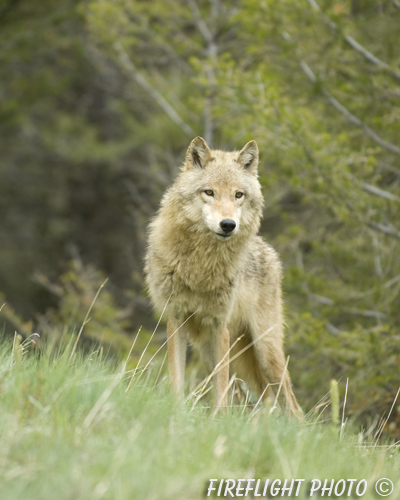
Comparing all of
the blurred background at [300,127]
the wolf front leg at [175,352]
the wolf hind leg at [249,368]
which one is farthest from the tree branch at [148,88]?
the wolf front leg at [175,352]

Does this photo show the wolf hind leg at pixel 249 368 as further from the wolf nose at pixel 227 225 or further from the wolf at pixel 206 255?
the wolf nose at pixel 227 225

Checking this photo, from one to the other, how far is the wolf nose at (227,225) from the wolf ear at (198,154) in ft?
3.06

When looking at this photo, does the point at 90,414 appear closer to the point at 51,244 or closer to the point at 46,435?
the point at 46,435

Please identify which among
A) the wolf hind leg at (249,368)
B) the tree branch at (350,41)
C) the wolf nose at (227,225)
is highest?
the tree branch at (350,41)

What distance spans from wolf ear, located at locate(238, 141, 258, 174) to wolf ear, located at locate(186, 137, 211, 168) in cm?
34

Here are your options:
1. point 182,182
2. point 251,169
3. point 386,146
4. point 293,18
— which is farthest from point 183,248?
point 293,18

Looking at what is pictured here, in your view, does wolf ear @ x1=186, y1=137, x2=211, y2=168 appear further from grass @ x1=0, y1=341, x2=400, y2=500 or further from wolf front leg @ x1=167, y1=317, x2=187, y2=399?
grass @ x1=0, y1=341, x2=400, y2=500

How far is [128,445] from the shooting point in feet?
9.00

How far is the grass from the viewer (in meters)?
2.54

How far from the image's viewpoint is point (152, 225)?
6.03m

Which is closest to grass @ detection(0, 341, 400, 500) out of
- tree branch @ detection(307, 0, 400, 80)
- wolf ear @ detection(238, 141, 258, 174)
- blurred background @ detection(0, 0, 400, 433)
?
blurred background @ detection(0, 0, 400, 433)

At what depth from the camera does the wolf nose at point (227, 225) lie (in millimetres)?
4941

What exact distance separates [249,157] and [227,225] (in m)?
1.14

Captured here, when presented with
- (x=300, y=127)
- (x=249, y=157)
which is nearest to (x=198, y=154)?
(x=249, y=157)
